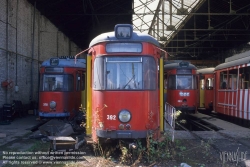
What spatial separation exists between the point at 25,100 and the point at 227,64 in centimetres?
1151

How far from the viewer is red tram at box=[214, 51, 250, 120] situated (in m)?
14.7

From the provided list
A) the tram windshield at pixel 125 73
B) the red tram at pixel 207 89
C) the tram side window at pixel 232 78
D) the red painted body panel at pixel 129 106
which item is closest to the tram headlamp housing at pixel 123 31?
the red painted body panel at pixel 129 106

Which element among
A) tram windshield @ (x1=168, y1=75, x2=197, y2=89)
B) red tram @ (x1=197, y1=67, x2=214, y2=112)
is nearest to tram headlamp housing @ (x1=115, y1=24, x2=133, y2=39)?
tram windshield @ (x1=168, y1=75, x2=197, y2=89)

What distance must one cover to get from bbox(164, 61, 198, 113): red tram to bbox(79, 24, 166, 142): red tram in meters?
9.90

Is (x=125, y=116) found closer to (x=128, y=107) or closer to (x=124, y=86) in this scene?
(x=128, y=107)

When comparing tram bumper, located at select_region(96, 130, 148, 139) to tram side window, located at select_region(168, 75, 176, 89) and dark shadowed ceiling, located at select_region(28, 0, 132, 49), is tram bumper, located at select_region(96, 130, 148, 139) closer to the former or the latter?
tram side window, located at select_region(168, 75, 176, 89)

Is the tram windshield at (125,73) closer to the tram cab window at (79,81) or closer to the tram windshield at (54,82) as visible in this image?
the tram windshield at (54,82)

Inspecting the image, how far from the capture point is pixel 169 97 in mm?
18547

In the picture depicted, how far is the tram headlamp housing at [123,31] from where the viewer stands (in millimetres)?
8164

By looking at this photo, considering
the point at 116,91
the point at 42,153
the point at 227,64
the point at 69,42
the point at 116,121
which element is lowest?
the point at 42,153

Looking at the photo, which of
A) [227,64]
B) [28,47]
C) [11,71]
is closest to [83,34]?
[28,47]

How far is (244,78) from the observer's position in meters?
14.8

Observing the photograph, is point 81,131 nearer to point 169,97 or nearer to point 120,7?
point 169,97

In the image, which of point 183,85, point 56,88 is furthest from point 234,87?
point 56,88
